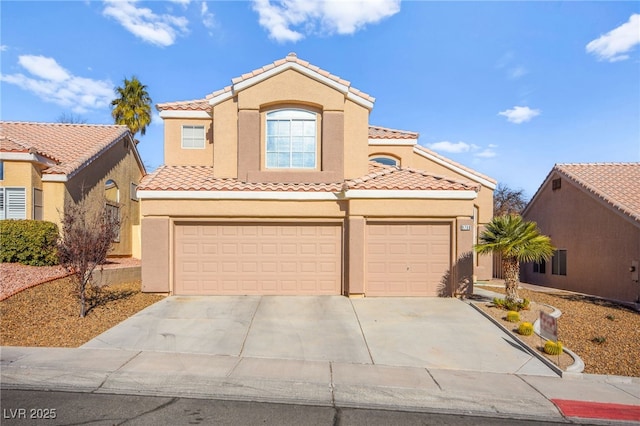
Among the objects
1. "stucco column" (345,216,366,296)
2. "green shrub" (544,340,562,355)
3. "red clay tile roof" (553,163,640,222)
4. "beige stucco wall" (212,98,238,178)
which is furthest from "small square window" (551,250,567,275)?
"beige stucco wall" (212,98,238,178)

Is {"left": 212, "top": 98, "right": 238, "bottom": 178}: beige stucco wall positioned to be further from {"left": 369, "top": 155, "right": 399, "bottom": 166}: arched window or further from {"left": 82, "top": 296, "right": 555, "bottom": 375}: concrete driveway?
{"left": 369, "top": 155, "right": 399, "bottom": 166}: arched window

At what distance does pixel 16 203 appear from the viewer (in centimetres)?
1338

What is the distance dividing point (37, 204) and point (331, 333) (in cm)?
1176

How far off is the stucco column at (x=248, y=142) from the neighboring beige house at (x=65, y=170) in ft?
16.6

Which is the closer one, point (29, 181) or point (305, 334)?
point (305, 334)

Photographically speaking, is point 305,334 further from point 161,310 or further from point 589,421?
point 589,421

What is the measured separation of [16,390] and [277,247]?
7.31 m

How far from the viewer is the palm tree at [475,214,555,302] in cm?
1016

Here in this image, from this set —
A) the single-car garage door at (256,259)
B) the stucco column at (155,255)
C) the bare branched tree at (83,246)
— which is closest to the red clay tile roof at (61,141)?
the stucco column at (155,255)

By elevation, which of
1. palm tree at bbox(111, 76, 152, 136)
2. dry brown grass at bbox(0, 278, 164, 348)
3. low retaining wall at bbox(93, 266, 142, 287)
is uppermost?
palm tree at bbox(111, 76, 152, 136)

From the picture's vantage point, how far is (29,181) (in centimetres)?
1338

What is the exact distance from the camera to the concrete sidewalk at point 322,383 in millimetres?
5562

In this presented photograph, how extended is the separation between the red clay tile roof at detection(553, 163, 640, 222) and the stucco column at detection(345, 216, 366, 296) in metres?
9.09

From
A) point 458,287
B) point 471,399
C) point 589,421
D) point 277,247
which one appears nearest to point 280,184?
point 277,247
